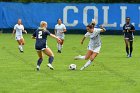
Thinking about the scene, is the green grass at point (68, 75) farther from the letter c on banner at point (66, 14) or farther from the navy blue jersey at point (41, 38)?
the letter c on banner at point (66, 14)

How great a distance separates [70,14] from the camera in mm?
52812

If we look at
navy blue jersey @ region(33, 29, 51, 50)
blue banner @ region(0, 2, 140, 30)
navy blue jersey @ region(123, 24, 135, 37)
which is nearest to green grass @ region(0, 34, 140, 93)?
navy blue jersey @ region(33, 29, 51, 50)

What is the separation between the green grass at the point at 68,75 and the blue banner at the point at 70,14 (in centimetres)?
1769

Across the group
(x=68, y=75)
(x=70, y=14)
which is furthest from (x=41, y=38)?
(x=70, y=14)

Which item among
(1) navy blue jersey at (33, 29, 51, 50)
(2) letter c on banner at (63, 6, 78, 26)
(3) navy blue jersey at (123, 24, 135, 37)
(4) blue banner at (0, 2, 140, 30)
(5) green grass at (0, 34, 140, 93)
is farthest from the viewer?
(2) letter c on banner at (63, 6, 78, 26)

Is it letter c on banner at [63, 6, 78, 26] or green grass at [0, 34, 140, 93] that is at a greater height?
green grass at [0, 34, 140, 93]

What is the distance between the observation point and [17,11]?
53.3 meters

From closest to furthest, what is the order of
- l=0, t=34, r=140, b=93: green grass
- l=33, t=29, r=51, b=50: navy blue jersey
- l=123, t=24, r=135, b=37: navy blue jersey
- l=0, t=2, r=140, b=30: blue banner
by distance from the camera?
1. l=0, t=34, r=140, b=93: green grass
2. l=33, t=29, r=51, b=50: navy blue jersey
3. l=123, t=24, r=135, b=37: navy blue jersey
4. l=0, t=2, r=140, b=30: blue banner

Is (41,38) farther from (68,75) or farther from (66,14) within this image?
(66,14)

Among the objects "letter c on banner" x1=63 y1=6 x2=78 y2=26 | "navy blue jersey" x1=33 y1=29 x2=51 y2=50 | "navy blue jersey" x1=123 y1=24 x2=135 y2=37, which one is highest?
"navy blue jersey" x1=33 y1=29 x2=51 y2=50

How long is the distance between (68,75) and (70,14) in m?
30.6

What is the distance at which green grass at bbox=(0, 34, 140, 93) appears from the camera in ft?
61.8

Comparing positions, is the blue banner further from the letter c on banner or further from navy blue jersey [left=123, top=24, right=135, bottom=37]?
navy blue jersey [left=123, top=24, right=135, bottom=37]

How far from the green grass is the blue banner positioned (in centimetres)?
1769
